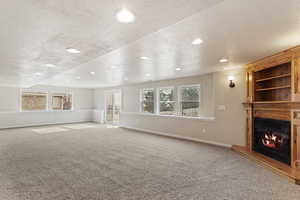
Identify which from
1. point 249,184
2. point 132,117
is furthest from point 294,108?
point 132,117

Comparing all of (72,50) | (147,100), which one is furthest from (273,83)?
(147,100)

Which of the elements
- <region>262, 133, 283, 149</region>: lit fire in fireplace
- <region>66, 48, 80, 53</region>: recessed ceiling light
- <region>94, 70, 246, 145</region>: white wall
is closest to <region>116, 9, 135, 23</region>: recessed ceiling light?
<region>66, 48, 80, 53</region>: recessed ceiling light

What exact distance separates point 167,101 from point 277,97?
13.1 feet

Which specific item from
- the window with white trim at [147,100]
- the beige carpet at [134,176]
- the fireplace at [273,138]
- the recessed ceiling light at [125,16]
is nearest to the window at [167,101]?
the window with white trim at [147,100]

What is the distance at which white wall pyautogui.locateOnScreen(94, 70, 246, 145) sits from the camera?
485cm

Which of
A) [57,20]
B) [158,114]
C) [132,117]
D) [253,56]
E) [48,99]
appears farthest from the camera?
[48,99]

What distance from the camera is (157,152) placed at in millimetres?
4539

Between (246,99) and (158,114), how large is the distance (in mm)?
3815

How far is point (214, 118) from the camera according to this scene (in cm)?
539

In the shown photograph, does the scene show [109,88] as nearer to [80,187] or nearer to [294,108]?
[80,187]

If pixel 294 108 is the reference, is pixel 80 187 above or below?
below

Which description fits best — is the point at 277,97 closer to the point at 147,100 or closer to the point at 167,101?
the point at 167,101

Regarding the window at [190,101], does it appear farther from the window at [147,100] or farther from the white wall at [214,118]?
the window at [147,100]

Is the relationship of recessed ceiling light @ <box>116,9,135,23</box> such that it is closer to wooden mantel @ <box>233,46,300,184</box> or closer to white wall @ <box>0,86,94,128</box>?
wooden mantel @ <box>233,46,300,184</box>
